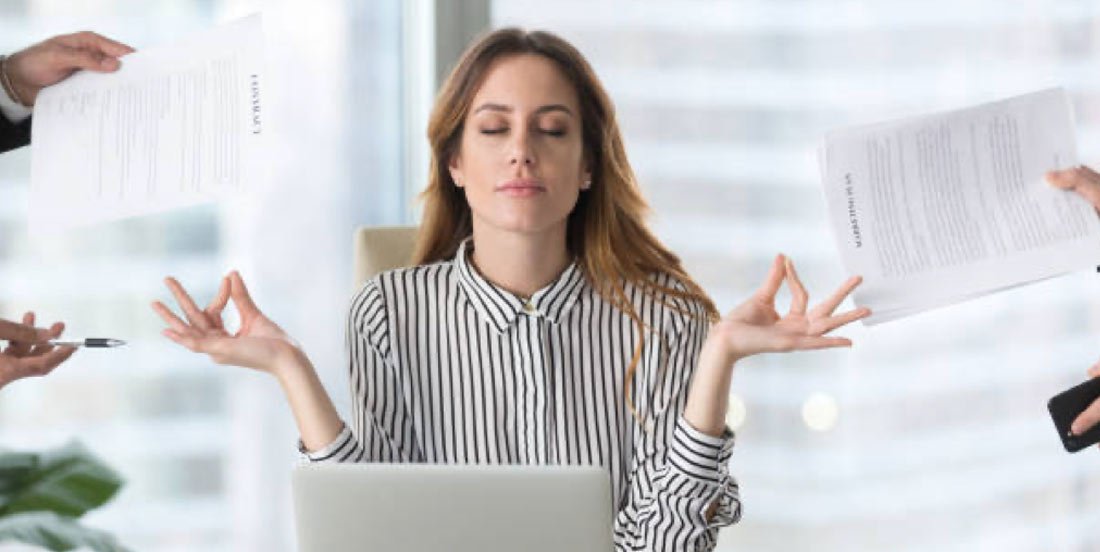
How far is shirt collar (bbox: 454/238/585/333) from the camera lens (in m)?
2.15

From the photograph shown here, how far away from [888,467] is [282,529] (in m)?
1.28

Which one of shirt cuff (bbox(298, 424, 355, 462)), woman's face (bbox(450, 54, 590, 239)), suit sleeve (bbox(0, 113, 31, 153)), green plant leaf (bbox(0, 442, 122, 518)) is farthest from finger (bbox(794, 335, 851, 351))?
green plant leaf (bbox(0, 442, 122, 518))

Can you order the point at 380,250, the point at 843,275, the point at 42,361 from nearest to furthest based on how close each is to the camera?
the point at 42,361 → the point at 380,250 → the point at 843,275

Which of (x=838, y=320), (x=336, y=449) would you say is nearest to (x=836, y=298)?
(x=838, y=320)

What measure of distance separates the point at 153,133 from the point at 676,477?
0.73 metres

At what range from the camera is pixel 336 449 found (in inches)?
76.4

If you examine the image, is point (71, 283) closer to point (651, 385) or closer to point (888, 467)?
point (651, 385)

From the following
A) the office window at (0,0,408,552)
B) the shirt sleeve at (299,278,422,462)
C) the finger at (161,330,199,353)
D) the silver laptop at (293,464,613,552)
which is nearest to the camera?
the silver laptop at (293,464,613,552)

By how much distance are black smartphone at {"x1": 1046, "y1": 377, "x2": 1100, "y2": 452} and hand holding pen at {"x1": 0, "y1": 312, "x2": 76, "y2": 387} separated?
3.95 feet

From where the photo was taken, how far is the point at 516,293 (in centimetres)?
217

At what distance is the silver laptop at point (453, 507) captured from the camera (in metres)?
1.38

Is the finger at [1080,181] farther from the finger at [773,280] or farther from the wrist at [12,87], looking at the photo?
the wrist at [12,87]

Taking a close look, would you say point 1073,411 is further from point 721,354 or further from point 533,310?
point 533,310

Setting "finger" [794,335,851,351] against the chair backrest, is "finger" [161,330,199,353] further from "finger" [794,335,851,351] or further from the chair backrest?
"finger" [794,335,851,351]
